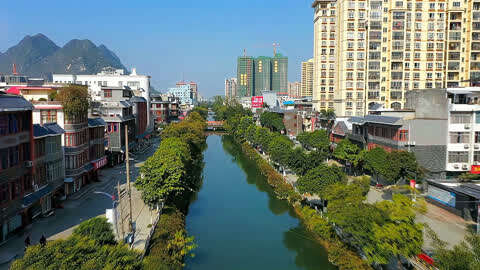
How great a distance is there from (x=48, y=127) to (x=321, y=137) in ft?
118

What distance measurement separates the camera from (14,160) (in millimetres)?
21438

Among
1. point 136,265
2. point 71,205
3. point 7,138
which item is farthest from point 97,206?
point 136,265

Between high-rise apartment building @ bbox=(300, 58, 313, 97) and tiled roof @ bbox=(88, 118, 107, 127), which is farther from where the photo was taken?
high-rise apartment building @ bbox=(300, 58, 313, 97)

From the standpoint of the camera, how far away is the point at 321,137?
5338 cm

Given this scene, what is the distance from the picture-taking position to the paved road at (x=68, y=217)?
20.3 metres

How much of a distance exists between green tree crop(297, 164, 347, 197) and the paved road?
14363mm

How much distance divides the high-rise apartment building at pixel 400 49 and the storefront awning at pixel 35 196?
50.2 meters

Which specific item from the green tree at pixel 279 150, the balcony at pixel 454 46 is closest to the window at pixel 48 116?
the green tree at pixel 279 150

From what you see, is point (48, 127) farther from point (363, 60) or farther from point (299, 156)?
point (363, 60)

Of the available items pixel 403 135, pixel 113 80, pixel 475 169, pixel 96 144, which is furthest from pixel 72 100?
pixel 113 80

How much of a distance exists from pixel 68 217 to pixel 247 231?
1243cm

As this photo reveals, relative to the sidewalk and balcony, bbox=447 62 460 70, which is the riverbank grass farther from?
balcony, bbox=447 62 460 70

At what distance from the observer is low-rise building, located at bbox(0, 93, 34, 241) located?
789 inches

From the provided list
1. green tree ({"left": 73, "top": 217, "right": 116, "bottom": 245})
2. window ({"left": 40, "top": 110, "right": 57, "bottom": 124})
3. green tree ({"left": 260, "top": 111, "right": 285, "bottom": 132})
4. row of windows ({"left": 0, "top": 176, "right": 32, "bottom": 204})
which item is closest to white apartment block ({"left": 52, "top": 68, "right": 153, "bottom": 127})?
green tree ({"left": 260, "top": 111, "right": 285, "bottom": 132})
